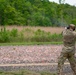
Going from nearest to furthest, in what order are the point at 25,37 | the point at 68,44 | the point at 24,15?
the point at 68,44
the point at 25,37
the point at 24,15

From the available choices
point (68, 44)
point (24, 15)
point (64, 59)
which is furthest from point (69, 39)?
point (24, 15)

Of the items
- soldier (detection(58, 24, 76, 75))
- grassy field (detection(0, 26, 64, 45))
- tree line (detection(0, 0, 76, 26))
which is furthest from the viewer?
tree line (detection(0, 0, 76, 26))

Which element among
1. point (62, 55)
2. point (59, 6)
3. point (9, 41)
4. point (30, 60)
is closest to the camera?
point (62, 55)

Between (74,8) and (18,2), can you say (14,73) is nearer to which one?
(18,2)

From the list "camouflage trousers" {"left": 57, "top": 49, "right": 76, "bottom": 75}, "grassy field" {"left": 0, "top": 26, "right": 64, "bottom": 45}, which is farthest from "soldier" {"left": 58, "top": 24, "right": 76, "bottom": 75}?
"grassy field" {"left": 0, "top": 26, "right": 64, "bottom": 45}

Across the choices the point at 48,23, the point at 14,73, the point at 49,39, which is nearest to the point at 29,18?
the point at 48,23

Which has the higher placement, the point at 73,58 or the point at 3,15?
the point at 73,58

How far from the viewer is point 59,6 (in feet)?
226

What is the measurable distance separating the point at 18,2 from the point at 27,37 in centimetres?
2541

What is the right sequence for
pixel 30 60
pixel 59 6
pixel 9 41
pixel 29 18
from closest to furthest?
pixel 30 60, pixel 9 41, pixel 29 18, pixel 59 6

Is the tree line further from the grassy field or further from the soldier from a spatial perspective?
the soldier

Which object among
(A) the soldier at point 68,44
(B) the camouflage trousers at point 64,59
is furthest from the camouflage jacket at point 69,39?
(B) the camouflage trousers at point 64,59

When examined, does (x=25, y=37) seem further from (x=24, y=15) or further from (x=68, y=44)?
(x=24, y=15)

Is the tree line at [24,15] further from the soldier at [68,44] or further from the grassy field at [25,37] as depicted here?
the soldier at [68,44]
